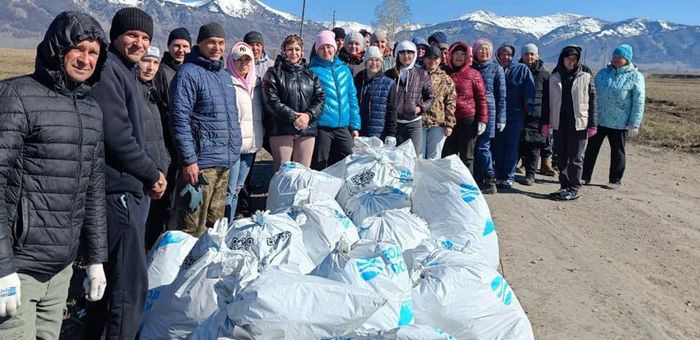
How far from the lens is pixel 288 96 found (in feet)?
15.2

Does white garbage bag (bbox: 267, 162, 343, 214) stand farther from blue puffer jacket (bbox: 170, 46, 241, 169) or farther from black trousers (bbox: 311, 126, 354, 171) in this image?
black trousers (bbox: 311, 126, 354, 171)

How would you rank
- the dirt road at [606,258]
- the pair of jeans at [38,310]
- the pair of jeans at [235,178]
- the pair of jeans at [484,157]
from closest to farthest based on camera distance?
the pair of jeans at [38,310] < the dirt road at [606,258] < the pair of jeans at [235,178] < the pair of jeans at [484,157]

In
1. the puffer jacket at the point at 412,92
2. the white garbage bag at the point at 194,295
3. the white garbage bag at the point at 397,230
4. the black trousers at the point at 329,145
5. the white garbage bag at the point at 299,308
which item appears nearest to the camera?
the white garbage bag at the point at 299,308

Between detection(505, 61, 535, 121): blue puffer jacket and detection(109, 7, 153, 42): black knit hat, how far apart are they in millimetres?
4806

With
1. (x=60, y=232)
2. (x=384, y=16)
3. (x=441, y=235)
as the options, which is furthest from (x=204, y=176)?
(x=384, y=16)

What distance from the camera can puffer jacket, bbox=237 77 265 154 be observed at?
433 centimetres

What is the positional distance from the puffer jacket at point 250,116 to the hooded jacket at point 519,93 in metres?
3.25

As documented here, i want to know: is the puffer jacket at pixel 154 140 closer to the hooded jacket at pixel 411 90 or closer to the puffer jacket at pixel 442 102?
the hooded jacket at pixel 411 90

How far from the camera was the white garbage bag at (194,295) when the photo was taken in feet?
8.18

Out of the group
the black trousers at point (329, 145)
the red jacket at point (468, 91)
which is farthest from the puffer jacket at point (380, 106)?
the red jacket at point (468, 91)

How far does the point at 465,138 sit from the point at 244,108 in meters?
2.73

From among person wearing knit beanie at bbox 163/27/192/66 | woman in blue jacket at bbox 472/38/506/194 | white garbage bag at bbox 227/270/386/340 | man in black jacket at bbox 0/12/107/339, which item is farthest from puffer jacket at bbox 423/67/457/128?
man in black jacket at bbox 0/12/107/339

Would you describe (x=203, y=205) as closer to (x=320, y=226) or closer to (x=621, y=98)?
(x=320, y=226)

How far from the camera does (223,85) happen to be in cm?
381
